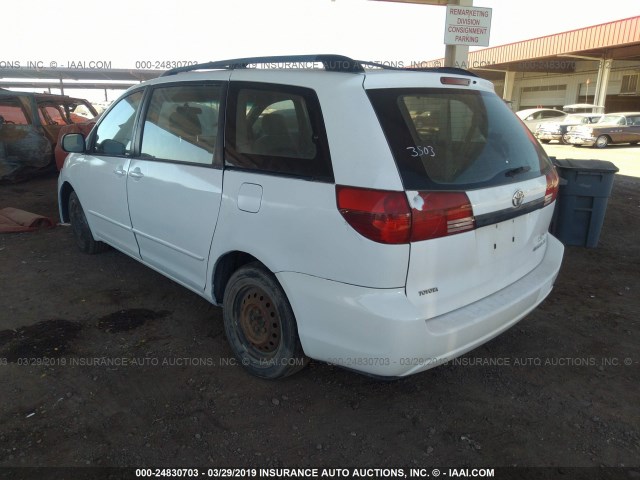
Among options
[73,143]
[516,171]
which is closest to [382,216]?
[516,171]

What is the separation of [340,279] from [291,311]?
458 millimetres

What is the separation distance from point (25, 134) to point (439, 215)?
950 cm

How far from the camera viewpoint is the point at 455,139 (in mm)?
2457

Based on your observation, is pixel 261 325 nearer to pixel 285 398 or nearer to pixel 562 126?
pixel 285 398

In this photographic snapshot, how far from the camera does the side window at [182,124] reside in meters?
2.98

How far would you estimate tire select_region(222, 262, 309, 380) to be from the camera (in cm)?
261

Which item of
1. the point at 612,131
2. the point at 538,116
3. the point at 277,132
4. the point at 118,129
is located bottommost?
the point at 612,131

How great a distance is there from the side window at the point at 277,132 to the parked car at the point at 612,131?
20516 mm

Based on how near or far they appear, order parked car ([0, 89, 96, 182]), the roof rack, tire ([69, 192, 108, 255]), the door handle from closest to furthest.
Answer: the roof rack
the door handle
tire ([69, 192, 108, 255])
parked car ([0, 89, 96, 182])

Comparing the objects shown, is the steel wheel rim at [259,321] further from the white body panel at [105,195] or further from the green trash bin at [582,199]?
the green trash bin at [582,199]

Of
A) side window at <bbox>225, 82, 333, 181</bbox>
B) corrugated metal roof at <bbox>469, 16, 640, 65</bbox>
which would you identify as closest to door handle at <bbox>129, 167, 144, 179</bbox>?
side window at <bbox>225, 82, 333, 181</bbox>

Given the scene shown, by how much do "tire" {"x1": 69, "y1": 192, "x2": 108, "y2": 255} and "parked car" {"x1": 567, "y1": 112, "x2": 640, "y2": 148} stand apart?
20124 mm

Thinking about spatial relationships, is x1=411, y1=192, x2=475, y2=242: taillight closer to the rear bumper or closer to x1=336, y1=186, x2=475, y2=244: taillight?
x1=336, y1=186, x2=475, y2=244: taillight

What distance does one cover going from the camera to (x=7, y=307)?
394 centimetres
